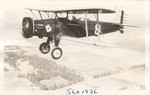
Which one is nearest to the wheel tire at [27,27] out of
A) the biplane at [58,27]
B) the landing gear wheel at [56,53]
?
the biplane at [58,27]

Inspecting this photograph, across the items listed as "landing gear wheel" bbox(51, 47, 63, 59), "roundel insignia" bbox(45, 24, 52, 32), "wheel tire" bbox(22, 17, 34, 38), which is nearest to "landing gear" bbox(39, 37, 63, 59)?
"landing gear wheel" bbox(51, 47, 63, 59)

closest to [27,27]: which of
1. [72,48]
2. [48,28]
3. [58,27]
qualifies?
[48,28]

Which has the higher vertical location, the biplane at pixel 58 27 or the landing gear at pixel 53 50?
the biplane at pixel 58 27

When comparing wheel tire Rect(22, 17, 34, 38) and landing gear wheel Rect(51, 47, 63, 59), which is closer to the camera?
wheel tire Rect(22, 17, 34, 38)

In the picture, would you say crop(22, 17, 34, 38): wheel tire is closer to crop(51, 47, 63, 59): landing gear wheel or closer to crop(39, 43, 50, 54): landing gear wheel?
crop(39, 43, 50, 54): landing gear wheel

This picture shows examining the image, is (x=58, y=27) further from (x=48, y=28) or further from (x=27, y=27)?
(x=27, y=27)

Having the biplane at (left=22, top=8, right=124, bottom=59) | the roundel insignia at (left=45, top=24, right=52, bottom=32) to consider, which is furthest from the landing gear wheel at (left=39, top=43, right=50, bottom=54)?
the roundel insignia at (left=45, top=24, right=52, bottom=32)

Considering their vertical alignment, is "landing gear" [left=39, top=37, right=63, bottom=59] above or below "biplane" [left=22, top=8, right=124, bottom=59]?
below

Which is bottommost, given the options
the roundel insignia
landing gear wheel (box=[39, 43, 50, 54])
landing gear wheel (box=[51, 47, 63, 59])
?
landing gear wheel (box=[51, 47, 63, 59])

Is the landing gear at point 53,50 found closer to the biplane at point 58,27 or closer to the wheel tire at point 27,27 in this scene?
the biplane at point 58,27
